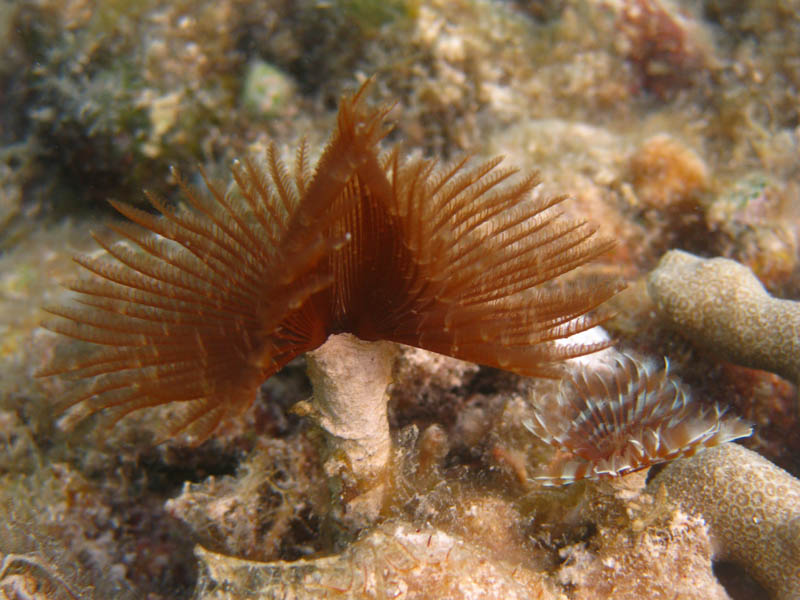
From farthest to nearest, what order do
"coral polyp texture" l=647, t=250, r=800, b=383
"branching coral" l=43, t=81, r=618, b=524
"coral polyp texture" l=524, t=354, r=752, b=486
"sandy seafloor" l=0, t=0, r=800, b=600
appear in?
"coral polyp texture" l=647, t=250, r=800, b=383 → "sandy seafloor" l=0, t=0, r=800, b=600 → "coral polyp texture" l=524, t=354, r=752, b=486 → "branching coral" l=43, t=81, r=618, b=524

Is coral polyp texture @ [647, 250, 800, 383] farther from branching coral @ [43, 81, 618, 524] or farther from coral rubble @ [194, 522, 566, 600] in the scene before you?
coral rubble @ [194, 522, 566, 600]

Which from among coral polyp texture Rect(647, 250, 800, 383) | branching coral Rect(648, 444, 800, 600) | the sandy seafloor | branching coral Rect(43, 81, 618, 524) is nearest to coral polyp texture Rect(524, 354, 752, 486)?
the sandy seafloor

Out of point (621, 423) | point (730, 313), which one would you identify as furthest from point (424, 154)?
point (621, 423)

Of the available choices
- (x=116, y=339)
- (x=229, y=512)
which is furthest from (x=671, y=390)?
(x=116, y=339)

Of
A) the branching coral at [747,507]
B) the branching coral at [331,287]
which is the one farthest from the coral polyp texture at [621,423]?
the branching coral at [331,287]

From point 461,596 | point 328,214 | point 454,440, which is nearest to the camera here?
point 328,214

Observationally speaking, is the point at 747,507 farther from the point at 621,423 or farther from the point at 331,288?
the point at 331,288

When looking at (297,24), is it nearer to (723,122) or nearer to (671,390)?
(723,122)
